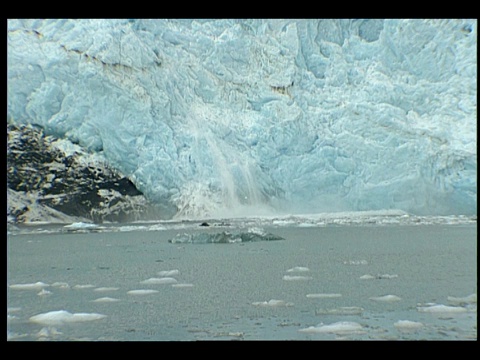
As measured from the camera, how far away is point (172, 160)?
14453 mm

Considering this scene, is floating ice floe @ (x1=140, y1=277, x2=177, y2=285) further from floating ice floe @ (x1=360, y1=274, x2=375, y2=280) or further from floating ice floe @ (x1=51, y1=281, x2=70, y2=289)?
floating ice floe @ (x1=360, y1=274, x2=375, y2=280)

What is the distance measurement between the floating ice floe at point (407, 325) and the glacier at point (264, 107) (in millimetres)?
11127

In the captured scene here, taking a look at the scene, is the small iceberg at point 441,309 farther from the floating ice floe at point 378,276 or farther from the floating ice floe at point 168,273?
the floating ice floe at point 168,273

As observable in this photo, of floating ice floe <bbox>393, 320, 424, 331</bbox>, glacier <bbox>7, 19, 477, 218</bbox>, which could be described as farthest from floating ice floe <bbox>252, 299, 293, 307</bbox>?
glacier <bbox>7, 19, 477, 218</bbox>

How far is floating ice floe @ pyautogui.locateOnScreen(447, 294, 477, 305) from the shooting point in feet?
14.1

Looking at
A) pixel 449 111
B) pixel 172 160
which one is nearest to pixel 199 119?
pixel 172 160

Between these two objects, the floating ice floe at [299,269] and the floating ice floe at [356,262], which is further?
the floating ice floe at [356,262]

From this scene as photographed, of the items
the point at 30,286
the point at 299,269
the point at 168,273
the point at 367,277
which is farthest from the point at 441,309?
the point at 30,286

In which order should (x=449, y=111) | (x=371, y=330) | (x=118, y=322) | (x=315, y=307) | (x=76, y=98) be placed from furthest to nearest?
(x=449, y=111) < (x=76, y=98) < (x=315, y=307) < (x=118, y=322) < (x=371, y=330)

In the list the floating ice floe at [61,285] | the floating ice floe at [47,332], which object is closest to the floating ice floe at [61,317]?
the floating ice floe at [47,332]

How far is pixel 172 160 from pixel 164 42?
11.4 feet

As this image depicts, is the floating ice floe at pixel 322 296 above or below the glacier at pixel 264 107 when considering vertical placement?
below

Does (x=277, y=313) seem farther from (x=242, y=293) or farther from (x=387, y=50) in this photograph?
(x=387, y=50)

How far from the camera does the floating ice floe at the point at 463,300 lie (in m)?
4.29
